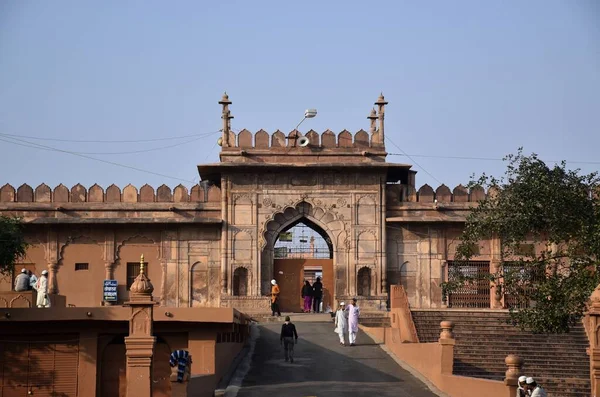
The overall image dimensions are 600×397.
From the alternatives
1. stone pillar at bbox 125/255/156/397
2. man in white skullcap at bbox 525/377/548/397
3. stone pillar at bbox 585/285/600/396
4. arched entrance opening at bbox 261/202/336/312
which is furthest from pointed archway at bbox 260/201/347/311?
man in white skullcap at bbox 525/377/548/397

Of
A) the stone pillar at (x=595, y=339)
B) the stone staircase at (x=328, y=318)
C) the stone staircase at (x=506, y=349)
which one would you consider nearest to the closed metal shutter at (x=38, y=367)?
the stone staircase at (x=506, y=349)

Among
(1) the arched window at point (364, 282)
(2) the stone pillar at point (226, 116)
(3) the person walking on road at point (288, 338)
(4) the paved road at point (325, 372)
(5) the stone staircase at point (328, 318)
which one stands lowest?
(4) the paved road at point (325, 372)

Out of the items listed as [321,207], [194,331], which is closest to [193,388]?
[194,331]

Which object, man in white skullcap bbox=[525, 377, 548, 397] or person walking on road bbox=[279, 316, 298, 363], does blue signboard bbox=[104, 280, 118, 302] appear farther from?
man in white skullcap bbox=[525, 377, 548, 397]

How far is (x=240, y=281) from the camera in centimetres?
3484

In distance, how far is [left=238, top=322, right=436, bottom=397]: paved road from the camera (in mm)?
22938

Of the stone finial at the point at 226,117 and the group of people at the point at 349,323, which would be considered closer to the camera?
the group of people at the point at 349,323

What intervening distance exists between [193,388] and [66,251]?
582 inches

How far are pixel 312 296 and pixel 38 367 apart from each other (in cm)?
1188

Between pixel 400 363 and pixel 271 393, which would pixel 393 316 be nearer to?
pixel 400 363

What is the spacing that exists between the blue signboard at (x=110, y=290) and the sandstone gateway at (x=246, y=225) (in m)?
0.37

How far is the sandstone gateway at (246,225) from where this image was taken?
3478cm

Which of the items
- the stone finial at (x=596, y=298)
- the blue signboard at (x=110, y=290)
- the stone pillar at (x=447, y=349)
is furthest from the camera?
the blue signboard at (x=110, y=290)

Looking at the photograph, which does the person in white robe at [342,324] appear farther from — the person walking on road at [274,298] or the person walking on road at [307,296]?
the person walking on road at [307,296]
